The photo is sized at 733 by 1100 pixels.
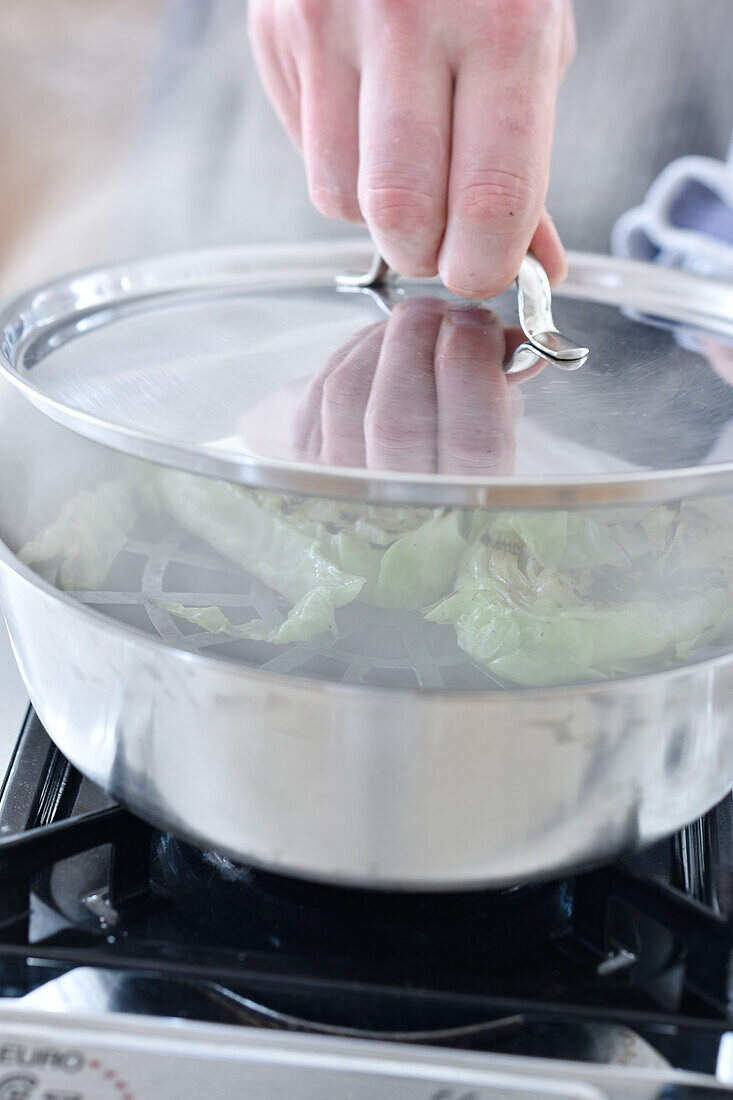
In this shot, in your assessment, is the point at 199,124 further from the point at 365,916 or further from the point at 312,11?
the point at 365,916

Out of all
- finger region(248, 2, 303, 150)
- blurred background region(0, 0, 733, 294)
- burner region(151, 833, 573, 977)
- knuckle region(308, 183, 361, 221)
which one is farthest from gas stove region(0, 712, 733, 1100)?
blurred background region(0, 0, 733, 294)

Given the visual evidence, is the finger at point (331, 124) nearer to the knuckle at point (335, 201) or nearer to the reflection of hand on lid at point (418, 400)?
the knuckle at point (335, 201)

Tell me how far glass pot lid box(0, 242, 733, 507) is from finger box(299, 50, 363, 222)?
75mm

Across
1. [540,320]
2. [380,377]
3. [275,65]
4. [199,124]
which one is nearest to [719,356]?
[540,320]

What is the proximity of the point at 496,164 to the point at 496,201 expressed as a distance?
22mm

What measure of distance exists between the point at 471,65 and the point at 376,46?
0.07 metres

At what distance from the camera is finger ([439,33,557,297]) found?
0.53m

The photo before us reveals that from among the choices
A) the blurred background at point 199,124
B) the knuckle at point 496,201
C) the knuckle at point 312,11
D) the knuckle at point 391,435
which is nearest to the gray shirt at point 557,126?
the blurred background at point 199,124

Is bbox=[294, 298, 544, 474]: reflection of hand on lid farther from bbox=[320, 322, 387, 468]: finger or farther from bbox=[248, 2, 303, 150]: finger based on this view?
bbox=[248, 2, 303, 150]: finger

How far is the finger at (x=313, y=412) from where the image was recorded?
41 cm

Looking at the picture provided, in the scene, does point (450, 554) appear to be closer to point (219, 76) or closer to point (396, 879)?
point (396, 879)

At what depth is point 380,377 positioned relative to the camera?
1.67 feet

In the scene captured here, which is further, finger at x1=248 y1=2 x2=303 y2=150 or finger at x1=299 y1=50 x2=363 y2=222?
finger at x1=248 y1=2 x2=303 y2=150

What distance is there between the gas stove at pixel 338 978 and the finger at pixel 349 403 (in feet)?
0.78
